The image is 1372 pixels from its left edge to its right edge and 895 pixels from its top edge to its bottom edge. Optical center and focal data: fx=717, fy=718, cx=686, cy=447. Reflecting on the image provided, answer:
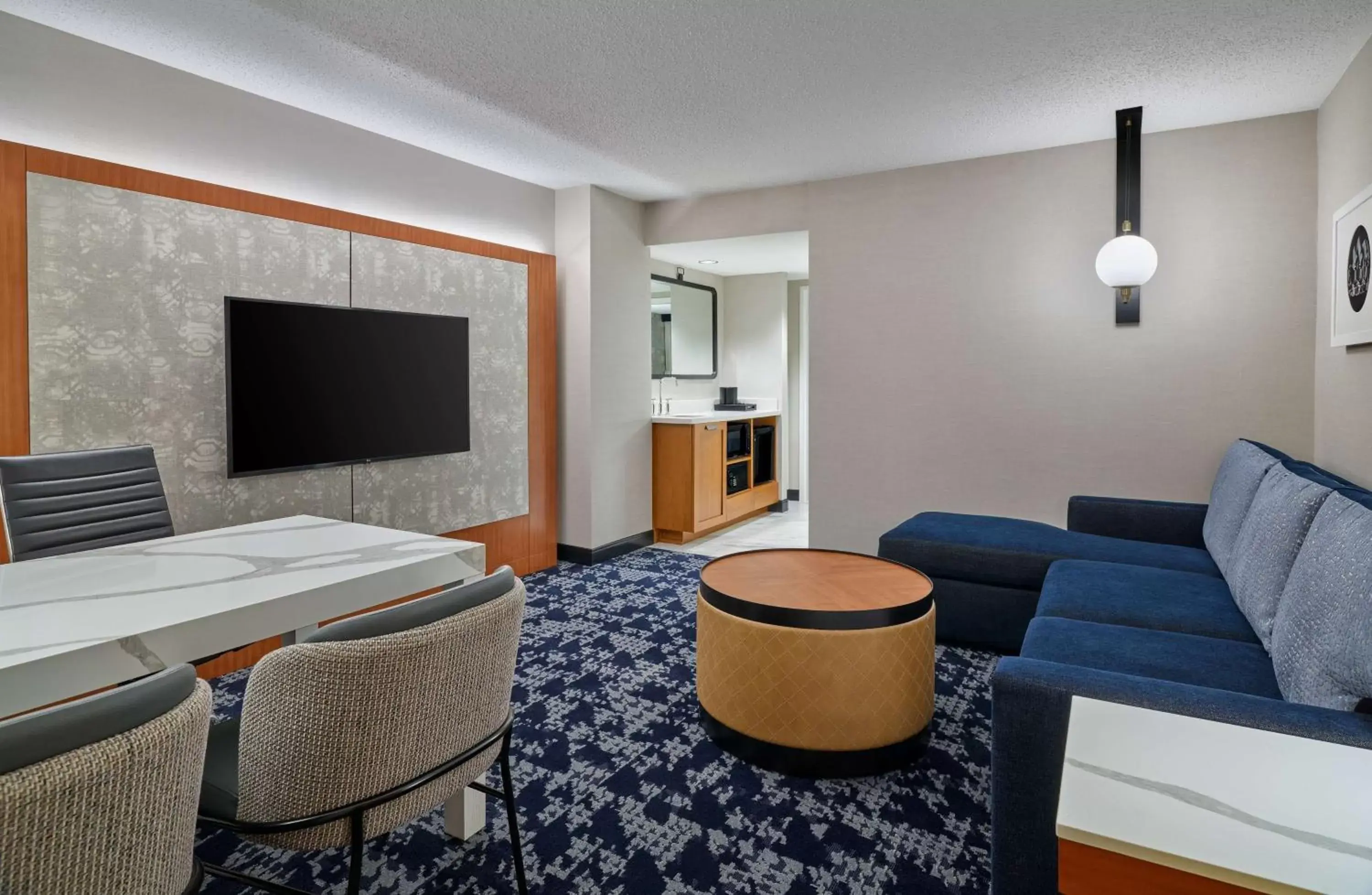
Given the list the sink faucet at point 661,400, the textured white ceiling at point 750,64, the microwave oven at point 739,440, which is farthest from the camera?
the sink faucet at point 661,400

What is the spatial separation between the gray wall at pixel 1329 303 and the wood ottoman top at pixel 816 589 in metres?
1.88

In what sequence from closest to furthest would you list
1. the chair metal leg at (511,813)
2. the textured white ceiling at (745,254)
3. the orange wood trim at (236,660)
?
the chair metal leg at (511,813)
the orange wood trim at (236,660)
the textured white ceiling at (745,254)

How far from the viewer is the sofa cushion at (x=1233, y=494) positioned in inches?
105

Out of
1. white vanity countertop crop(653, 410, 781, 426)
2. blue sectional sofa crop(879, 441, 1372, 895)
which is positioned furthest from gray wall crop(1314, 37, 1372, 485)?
white vanity countertop crop(653, 410, 781, 426)

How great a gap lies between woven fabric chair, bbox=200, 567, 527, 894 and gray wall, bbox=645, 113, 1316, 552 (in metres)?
3.64

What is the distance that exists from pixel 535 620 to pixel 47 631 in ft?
→ 8.60

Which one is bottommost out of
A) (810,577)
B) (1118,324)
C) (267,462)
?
(810,577)

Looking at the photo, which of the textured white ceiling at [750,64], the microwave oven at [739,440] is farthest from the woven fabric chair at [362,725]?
the microwave oven at [739,440]

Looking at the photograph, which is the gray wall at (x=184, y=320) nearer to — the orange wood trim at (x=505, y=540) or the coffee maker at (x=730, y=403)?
the orange wood trim at (x=505, y=540)

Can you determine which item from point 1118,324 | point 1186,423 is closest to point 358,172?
point 1118,324

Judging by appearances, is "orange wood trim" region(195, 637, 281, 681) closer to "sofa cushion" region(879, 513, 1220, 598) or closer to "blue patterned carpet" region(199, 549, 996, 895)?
"blue patterned carpet" region(199, 549, 996, 895)

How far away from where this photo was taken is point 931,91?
336 cm

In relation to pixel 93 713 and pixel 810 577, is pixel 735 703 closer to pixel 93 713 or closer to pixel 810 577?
pixel 810 577

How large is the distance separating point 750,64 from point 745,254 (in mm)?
2969
